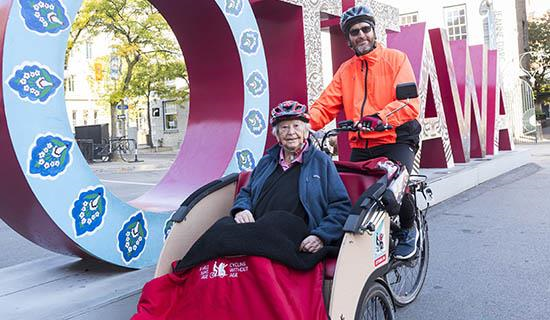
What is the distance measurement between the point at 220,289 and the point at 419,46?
7.25 m

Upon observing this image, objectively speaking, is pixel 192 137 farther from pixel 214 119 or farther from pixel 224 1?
pixel 224 1

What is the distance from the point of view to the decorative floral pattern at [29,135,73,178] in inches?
125

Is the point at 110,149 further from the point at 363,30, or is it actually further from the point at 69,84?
the point at 363,30

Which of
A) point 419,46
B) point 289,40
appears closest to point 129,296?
point 289,40

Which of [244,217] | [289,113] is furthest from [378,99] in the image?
[244,217]

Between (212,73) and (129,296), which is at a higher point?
(212,73)

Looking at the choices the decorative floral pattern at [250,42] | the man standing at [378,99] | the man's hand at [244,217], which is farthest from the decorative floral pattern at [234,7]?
the man's hand at [244,217]

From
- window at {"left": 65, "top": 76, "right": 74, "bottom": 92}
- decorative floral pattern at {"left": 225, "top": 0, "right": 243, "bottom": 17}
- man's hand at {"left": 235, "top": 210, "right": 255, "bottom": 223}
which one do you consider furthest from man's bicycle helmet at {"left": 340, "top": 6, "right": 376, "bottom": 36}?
window at {"left": 65, "top": 76, "right": 74, "bottom": 92}

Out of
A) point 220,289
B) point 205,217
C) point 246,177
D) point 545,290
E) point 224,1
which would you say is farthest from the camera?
point 224,1

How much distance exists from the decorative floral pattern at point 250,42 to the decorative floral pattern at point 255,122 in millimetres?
592

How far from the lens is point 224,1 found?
484 cm

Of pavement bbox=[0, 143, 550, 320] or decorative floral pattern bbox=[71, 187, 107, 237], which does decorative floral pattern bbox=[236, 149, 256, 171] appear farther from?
decorative floral pattern bbox=[71, 187, 107, 237]

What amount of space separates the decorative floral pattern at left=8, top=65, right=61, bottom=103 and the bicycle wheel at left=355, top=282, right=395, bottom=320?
2252 millimetres

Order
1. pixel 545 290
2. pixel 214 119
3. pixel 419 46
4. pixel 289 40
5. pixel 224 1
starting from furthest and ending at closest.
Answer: pixel 419 46 < pixel 289 40 < pixel 214 119 < pixel 224 1 < pixel 545 290
